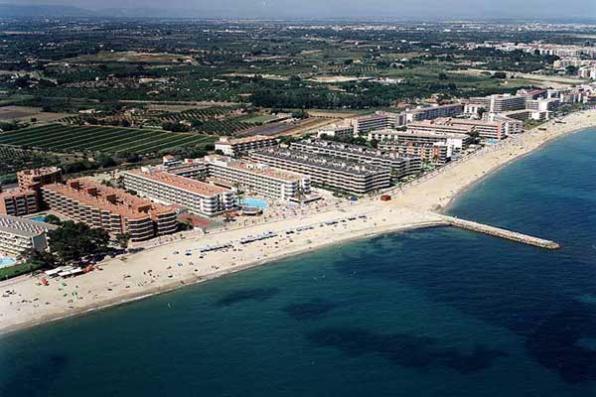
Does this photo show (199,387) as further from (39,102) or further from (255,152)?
(39,102)

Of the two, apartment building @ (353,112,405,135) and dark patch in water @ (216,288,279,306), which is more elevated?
apartment building @ (353,112,405,135)

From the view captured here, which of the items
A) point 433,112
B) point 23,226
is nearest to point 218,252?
point 23,226

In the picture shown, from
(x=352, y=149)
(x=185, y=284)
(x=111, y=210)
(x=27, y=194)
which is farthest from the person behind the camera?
(x=352, y=149)

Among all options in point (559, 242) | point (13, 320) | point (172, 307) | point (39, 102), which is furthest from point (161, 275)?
point (39, 102)

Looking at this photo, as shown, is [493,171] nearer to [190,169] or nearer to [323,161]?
[323,161]

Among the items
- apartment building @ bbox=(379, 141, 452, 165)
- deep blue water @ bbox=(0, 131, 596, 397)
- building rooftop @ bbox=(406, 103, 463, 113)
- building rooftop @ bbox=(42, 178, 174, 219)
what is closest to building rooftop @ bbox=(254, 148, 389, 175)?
apartment building @ bbox=(379, 141, 452, 165)

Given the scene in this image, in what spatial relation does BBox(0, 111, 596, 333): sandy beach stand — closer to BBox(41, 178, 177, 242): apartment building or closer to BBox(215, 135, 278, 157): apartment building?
BBox(41, 178, 177, 242): apartment building

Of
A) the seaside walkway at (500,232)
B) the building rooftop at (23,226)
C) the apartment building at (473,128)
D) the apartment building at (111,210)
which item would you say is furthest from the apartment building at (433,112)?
the building rooftop at (23,226)
